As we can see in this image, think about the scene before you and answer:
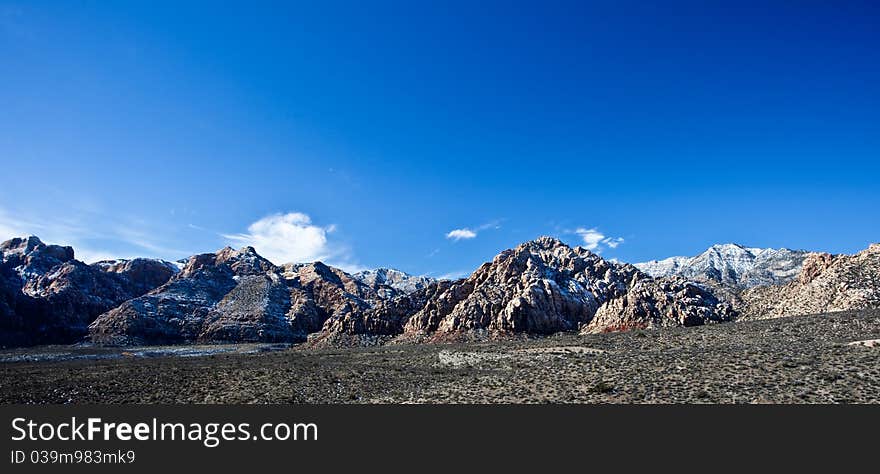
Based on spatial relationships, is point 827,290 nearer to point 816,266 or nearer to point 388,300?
point 816,266

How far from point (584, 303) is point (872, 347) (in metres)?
71.7

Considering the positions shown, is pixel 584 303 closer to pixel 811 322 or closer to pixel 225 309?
pixel 811 322

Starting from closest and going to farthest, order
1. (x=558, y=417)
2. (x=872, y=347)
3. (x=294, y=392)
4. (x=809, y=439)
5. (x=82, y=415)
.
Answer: (x=809, y=439) → (x=82, y=415) → (x=558, y=417) → (x=294, y=392) → (x=872, y=347)

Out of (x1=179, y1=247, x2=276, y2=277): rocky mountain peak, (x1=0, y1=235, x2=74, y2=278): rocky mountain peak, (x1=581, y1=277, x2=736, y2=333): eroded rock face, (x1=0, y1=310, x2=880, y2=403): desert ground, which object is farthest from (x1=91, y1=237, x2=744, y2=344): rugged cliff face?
(x1=0, y1=235, x2=74, y2=278): rocky mountain peak

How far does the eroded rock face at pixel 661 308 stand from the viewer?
8706cm

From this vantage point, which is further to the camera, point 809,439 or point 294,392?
point 294,392

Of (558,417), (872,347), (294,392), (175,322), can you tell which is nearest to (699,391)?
(558,417)

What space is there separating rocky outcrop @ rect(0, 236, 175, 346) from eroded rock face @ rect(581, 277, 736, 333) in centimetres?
13637

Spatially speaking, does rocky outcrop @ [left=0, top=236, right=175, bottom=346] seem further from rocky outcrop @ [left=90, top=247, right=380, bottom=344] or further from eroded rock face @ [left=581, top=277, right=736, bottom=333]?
eroded rock face @ [left=581, top=277, right=736, bottom=333]

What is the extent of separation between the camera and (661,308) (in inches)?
3627

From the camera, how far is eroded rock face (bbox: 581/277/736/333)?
8706cm

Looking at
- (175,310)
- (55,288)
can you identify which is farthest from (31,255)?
(175,310)

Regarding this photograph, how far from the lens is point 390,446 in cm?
1564

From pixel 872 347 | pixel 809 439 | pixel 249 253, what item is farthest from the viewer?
pixel 249 253
